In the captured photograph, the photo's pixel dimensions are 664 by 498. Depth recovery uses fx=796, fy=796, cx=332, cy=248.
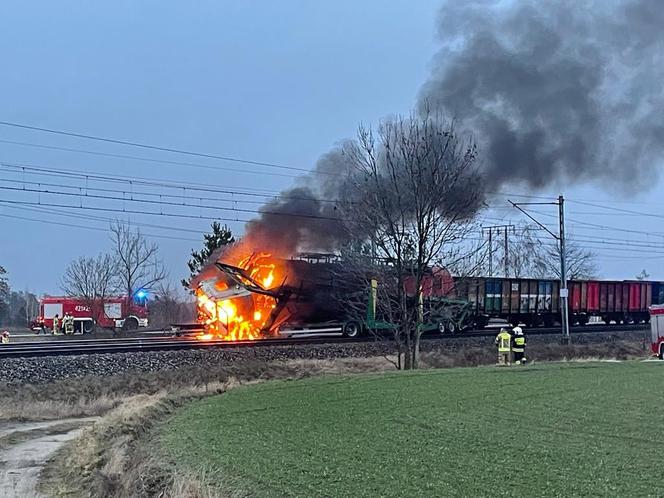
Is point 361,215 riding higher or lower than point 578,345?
higher

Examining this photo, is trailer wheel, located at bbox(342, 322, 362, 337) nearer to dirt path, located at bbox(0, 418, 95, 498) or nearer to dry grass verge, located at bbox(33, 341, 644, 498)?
dry grass verge, located at bbox(33, 341, 644, 498)

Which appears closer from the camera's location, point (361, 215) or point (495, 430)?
point (495, 430)

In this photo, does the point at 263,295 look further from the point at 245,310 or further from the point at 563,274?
the point at 563,274

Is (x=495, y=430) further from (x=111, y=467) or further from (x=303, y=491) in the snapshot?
(x=111, y=467)

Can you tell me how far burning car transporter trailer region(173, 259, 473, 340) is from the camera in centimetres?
2894

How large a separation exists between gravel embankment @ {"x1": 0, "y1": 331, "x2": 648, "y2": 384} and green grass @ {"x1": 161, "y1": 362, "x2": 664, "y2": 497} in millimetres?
4606

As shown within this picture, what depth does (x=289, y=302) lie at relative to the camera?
1171 inches

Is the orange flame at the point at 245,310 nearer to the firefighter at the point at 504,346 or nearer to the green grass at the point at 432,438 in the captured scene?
the firefighter at the point at 504,346

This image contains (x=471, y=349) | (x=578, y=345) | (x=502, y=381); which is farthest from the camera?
(x=578, y=345)

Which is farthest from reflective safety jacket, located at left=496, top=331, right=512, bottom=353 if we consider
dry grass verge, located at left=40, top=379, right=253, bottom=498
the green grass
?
dry grass verge, located at left=40, top=379, right=253, bottom=498

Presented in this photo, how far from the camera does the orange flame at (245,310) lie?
95.6ft

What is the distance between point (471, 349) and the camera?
98.3 feet

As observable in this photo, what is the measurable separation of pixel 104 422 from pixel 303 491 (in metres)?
8.01

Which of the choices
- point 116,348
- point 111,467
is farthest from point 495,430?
point 116,348
